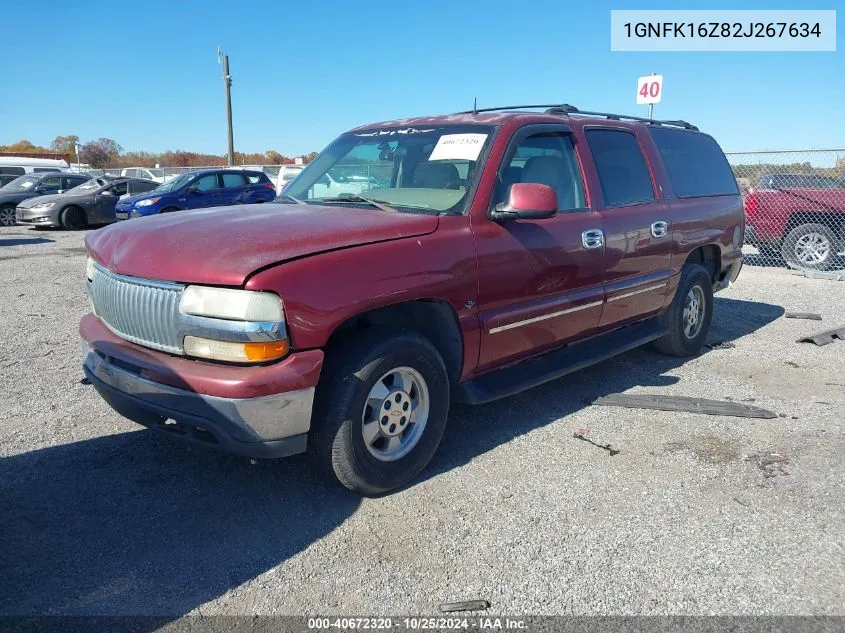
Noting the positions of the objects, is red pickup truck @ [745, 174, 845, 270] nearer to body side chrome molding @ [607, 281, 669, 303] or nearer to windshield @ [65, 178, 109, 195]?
body side chrome molding @ [607, 281, 669, 303]

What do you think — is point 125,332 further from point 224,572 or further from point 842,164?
point 842,164

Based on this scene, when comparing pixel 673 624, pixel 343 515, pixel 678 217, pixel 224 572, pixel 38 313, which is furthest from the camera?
pixel 38 313

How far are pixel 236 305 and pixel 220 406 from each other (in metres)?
0.43

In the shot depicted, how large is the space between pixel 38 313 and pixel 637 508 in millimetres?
6703

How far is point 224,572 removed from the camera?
2777 mm

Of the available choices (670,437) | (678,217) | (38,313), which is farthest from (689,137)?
(38,313)

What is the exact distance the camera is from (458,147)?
4008 millimetres

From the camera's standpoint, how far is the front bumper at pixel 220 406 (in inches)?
110

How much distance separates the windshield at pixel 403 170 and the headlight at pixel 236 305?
126cm

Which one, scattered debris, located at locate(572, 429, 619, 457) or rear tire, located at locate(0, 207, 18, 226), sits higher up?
rear tire, located at locate(0, 207, 18, 226)

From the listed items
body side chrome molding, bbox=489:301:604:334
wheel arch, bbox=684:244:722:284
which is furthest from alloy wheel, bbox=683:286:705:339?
body side chrome molding, bbox=489:301:604:334

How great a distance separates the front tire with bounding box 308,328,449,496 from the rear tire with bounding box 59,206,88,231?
1687 cm

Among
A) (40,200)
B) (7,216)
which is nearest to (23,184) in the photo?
(7,216)

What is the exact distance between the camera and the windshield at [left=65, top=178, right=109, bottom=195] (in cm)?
1802
